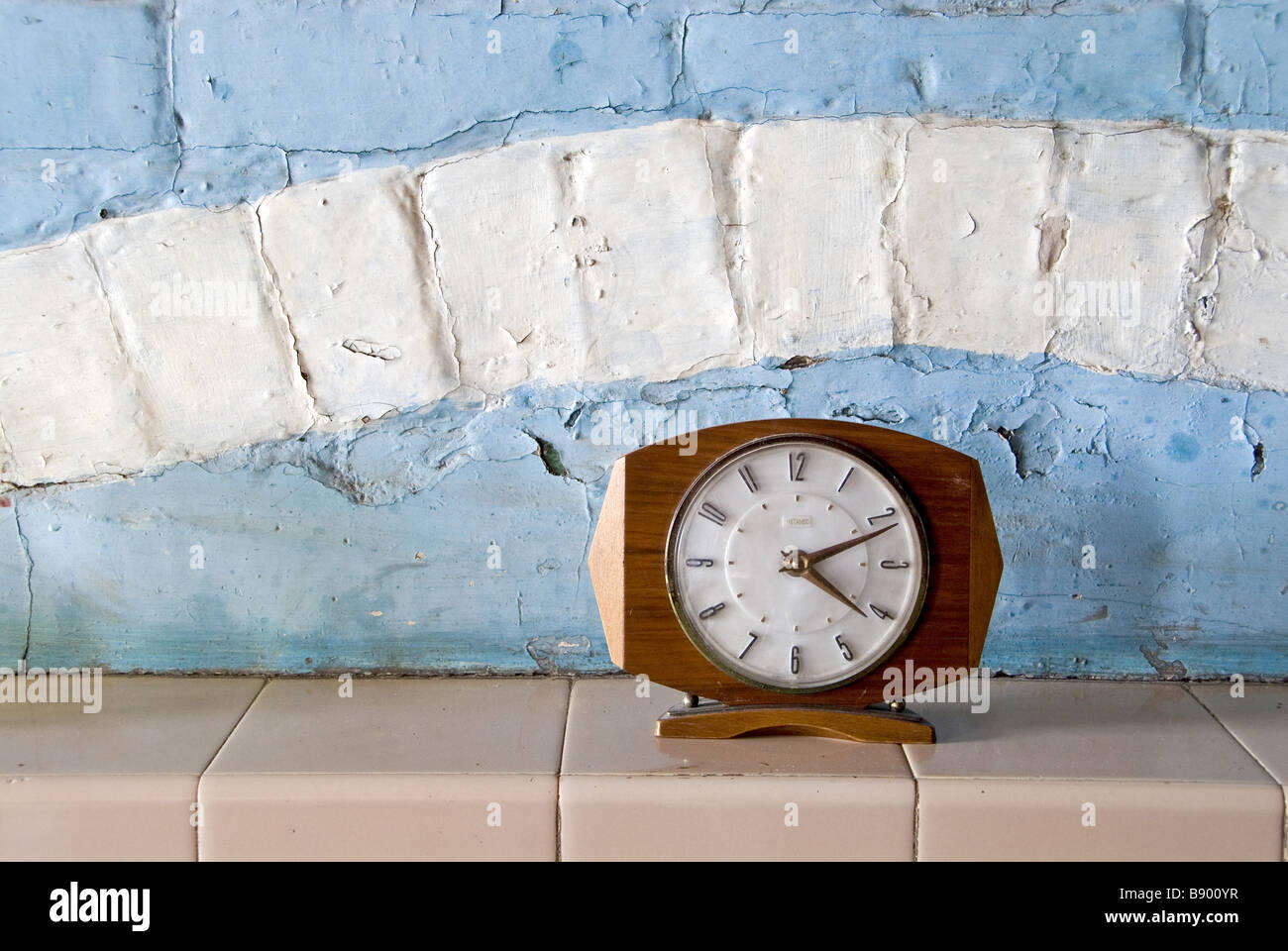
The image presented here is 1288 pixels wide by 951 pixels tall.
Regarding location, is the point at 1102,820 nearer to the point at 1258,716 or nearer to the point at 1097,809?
the point at 1097,809

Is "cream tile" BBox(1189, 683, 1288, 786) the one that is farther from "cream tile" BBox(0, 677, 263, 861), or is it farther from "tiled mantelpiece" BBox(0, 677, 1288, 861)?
"cream tile" BBox(0, 677, 263, 861)

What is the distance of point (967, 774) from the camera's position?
5.32 feet

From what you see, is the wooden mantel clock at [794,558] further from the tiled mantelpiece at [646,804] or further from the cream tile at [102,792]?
the cream tile at [102,792]

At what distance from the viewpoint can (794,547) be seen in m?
1.65

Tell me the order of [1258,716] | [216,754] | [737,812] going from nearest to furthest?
[737,812]
[216,754]
[1258,716]

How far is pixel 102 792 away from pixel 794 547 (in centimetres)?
102

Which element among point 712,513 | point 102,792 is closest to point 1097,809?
point 712,513

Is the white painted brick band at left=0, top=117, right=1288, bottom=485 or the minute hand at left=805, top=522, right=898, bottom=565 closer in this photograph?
the minute hand at left=805, top=522, right=898, bottom=565

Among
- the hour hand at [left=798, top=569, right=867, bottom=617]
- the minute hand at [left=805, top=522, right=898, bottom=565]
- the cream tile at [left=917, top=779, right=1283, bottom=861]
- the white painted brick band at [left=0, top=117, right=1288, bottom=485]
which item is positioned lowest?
the cream tile at [left=917, top=779, right=1283, bottom=861]

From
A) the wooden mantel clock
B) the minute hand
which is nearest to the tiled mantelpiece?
the wooden mantel clock

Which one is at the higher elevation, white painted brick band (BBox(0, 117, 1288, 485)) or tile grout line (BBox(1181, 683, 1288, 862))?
white painted brick band (BBox(0, 117, 1288, 485))

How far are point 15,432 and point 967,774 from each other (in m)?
1.60

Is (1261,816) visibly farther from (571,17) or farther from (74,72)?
(74,72)

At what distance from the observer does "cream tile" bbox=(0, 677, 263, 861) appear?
1606 mm
